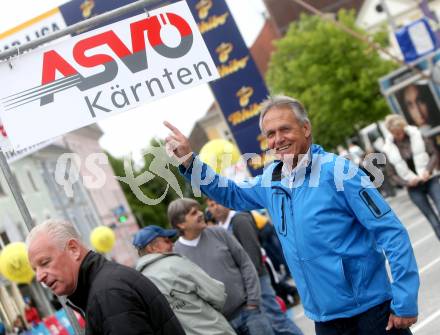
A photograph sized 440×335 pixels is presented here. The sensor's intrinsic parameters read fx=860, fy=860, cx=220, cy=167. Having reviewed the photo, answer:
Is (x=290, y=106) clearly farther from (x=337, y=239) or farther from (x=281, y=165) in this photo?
(x=337, y=239)

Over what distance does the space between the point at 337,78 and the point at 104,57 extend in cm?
5219

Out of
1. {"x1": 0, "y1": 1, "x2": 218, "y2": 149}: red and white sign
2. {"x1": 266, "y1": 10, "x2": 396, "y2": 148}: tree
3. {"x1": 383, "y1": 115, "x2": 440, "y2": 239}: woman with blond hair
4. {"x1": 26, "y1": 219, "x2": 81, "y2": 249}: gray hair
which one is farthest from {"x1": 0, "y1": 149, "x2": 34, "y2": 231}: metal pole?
{"x1": 266, "y1": 10, "x2": 396, "y2": 148}: tree

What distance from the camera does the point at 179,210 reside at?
267 inches

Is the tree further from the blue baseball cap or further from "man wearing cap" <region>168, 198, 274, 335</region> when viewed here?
the blue baseball cap

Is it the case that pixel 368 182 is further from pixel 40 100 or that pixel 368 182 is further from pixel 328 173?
pixel 40 100

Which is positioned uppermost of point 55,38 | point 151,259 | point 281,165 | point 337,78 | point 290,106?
point 337,78

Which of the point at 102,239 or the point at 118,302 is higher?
the point at 102,239

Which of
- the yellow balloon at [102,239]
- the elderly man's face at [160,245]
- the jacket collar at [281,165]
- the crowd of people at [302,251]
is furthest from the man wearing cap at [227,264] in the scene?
the yellow balloon at [102,239]

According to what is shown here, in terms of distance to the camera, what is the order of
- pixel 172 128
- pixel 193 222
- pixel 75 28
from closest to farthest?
1. pixel 172 128
2. pixel 75 28
3. pixel 193 222

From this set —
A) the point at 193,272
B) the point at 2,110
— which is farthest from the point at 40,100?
the point at 193,272

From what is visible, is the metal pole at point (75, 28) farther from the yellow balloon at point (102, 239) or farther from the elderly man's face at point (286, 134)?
the yellow balloon at point (102, 239)

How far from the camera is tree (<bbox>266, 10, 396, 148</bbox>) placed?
56.1m

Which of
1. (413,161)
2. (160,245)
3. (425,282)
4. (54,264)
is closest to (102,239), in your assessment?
(413,161)

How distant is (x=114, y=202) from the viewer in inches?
2554
